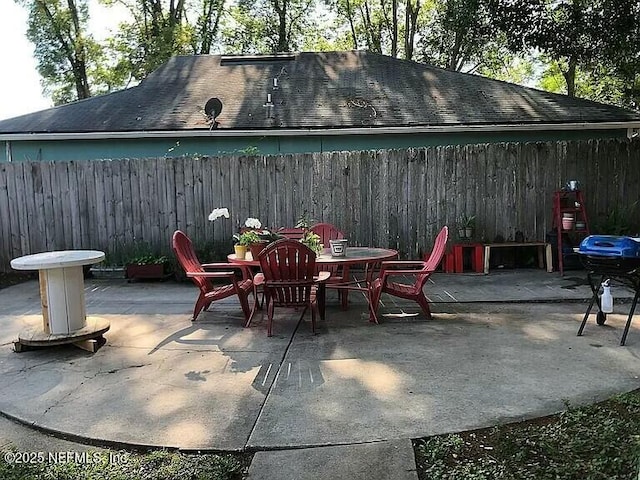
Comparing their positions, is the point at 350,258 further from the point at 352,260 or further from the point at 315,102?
the point at 315,102

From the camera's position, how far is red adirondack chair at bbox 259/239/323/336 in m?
4.94

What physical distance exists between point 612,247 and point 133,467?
4032 mm

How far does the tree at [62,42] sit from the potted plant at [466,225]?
1978cm

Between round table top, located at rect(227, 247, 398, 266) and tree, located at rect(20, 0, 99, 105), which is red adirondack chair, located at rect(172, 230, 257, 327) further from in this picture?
tree, located at rect(20, 0, 99, 105)

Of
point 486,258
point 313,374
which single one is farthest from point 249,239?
point 486,258

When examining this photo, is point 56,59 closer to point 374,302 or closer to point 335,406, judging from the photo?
point 374,302

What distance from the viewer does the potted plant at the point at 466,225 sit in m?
8.11

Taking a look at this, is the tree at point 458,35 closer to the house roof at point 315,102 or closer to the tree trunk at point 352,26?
the house roof at point 315,102

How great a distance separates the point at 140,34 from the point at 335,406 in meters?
22.9

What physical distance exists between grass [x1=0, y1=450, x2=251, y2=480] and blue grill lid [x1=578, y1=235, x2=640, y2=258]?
136 inches

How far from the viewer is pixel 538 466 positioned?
8.43 ft

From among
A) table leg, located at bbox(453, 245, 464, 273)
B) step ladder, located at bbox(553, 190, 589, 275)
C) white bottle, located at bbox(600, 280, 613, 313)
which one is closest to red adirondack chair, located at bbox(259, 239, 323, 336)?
white bottle, located at bbox(600, 280, 613, 313)

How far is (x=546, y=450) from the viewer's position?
2.69 m

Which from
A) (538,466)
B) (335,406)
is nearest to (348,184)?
(335,406)
